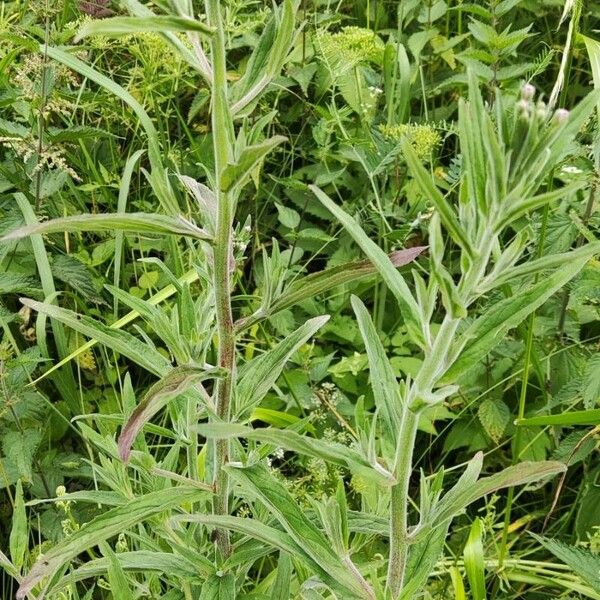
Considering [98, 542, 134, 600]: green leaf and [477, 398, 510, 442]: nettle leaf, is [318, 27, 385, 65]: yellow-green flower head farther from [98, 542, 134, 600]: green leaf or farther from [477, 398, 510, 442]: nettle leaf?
[98, 542, 134, 600]: green leaf

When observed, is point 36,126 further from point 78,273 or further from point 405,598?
point 405,598

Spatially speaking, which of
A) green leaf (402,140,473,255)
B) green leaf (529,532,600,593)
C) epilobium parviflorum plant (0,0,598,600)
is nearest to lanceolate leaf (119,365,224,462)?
epilobium parviflorum plant (0,0,598,600)

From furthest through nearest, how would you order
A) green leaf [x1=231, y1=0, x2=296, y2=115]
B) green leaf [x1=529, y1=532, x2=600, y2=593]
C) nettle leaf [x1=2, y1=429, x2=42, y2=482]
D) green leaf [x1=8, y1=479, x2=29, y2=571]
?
nettle leaf [x1=2, y1=429, x2=42, y2=482] → green leaf [x1=529, y1=532, x2=600, y2=593] → green leaf [x1=8, y1=479, x2=29, y2=571] → green leaf [x1=231, y1=0, x2=296, y2=115]

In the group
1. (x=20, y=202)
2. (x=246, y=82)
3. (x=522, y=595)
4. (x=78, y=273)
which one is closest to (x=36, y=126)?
(x=20, y=202)

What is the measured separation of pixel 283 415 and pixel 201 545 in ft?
1.19

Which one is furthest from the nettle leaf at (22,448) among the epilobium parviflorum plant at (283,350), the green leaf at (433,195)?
the green leaf at (433,195)

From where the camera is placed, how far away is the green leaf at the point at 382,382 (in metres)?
1.16

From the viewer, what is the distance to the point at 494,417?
2.06m

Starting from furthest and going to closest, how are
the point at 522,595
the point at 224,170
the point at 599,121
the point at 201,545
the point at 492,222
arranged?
1. the point at 522,595
2. the point at 599,121
3. the point at 201,545
4. the point at 224,170
5. the point at 492,222

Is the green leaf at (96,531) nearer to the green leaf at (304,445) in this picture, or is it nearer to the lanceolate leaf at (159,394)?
the lanceolate leaf at (159,394)

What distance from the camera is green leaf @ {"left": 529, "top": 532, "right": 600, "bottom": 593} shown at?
1530 millimetres

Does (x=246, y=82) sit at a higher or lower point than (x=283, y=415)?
higher

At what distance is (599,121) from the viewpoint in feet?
5.78

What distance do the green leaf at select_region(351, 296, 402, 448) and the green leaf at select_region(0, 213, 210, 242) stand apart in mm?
232
